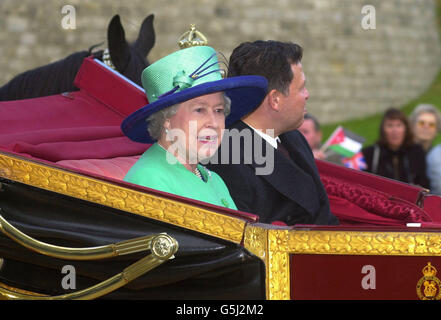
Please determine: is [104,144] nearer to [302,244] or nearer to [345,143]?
[302,244]

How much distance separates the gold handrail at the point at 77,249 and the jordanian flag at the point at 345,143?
366 cm

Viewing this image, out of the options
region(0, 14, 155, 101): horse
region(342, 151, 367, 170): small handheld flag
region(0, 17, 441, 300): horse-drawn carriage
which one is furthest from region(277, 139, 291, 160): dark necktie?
region(342, 151, 367, 170): small handheld flag

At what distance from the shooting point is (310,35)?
1856 centimetres

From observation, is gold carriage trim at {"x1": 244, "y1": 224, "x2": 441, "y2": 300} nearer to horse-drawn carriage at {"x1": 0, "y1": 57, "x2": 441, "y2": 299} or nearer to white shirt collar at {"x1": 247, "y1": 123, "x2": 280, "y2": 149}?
horse-drawn carriage at {"x1": 0, "y1": 57, "x2": 441, "y2": 299}

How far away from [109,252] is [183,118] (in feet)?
1.53

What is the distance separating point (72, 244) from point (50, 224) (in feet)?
0.30

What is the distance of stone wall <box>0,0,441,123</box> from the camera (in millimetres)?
16906

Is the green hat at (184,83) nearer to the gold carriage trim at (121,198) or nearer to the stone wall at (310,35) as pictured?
the gold carriage trim at (121,198)

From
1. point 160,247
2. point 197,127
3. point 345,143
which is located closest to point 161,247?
point 160,247

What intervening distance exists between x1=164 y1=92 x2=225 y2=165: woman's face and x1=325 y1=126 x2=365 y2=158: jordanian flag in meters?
3.45

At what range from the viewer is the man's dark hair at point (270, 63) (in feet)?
9.19

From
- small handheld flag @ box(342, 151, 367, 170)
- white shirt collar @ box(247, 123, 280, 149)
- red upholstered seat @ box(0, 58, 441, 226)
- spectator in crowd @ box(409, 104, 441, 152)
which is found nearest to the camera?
red upholstered seat @ box(0, 58, 441, 226)
